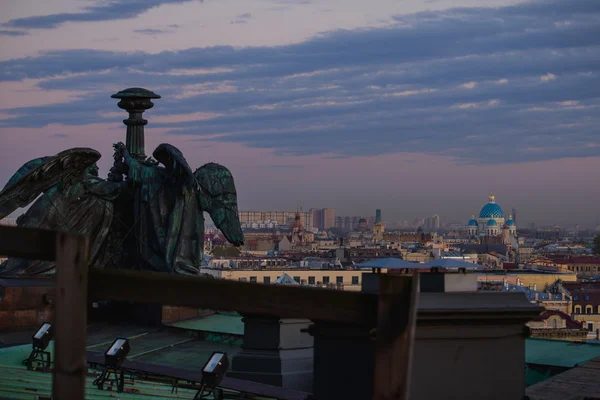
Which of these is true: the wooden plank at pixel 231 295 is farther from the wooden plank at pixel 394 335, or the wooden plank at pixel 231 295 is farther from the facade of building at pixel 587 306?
the facade of building at pixel 587 306

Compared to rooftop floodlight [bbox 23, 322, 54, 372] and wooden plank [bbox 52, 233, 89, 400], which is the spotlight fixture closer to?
rooftop floodlight [bbox 23, 322, 54, 372]

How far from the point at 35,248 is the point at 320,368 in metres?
3.24

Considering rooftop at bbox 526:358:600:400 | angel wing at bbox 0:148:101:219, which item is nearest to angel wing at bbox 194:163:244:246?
angel wing at bbox 0:148:101:219

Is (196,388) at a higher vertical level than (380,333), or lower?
lower

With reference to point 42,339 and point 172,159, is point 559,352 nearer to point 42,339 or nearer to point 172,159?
point 42,339

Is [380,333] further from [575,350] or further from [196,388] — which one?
[575,350]

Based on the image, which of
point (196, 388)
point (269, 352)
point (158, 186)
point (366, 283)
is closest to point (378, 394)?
point (366, 283)

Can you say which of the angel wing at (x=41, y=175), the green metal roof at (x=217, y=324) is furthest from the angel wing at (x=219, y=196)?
the angel wing at (x=41, y=175)

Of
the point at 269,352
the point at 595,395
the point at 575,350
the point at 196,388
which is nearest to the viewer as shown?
the point at 595,395

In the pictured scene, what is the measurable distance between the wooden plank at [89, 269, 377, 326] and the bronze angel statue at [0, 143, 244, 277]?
11797 mm

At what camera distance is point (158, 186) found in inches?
650

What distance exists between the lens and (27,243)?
13.2 ft

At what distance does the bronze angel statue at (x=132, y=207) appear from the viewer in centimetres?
1606

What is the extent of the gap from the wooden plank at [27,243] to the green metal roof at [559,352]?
7941 mm
